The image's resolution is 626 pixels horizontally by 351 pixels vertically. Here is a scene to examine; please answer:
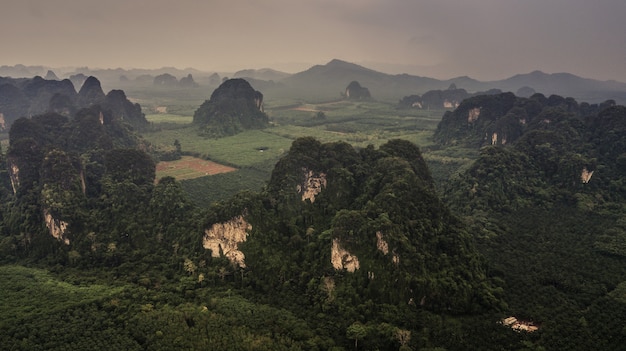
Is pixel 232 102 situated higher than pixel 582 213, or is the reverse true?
pixel 232 102

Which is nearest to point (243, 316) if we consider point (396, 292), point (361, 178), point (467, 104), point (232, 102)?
point (396, 292)

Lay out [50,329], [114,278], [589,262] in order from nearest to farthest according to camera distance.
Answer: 1. [50,329]
2. [114,278]
3. [589,262]

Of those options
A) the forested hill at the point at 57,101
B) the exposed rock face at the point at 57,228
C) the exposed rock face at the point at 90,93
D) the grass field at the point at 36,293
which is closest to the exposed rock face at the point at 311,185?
the grass field at the point at 36,293

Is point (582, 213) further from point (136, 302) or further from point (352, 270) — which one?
point (136, 302)

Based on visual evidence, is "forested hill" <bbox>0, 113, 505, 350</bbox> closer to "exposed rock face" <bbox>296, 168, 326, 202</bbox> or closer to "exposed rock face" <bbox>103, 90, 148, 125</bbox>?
"exposed rock face" <bbox>296, 168, 326, 202</bbox>

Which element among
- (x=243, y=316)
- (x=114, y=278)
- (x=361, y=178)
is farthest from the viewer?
(x=361, y=178)

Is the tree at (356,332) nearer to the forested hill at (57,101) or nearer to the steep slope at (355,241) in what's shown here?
the steep slope at (355,241)
